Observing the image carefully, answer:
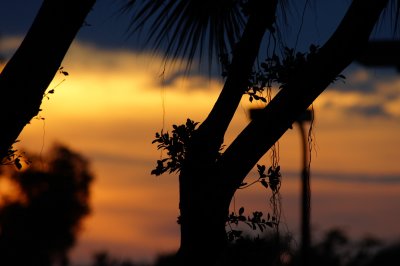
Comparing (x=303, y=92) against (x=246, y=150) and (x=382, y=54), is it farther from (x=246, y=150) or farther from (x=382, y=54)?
(x=382, y=54)

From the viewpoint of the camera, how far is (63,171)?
3544 cm

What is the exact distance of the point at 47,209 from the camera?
3559 cm

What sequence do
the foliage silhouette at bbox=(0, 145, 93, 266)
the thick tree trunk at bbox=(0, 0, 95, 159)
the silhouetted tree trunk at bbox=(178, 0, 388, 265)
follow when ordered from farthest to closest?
1. the foliage silhouette at bbox=(0, 145, 93, 266)
2. the silhouetted tree trunk at bbox=(178, 0, 388, 265)
3. the thick tree trunk at bbox=(0, 0, 95, 159)

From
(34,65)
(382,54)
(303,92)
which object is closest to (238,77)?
(303,92)

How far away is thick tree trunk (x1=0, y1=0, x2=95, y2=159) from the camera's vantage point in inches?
215

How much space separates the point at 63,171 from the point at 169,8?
94.4ft

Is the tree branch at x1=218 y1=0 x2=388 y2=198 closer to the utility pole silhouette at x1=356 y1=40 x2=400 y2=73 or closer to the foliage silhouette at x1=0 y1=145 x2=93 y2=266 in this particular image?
the utility pole silhouette at x1=356 y1=40 x2=400 y2=73

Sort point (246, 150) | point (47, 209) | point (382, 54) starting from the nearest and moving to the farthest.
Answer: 1. point (246, 150)
2. point (382, 54)
3. point (47, 209)

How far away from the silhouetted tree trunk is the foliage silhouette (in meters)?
28.1

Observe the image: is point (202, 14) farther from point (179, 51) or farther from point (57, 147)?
point (57, 147)

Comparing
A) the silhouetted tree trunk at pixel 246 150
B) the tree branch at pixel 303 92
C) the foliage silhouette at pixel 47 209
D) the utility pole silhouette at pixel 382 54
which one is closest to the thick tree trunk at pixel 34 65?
the silhouetted tree trunk at pixel 246 150

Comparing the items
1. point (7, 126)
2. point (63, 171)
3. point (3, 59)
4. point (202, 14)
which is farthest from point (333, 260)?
point (7, 126)

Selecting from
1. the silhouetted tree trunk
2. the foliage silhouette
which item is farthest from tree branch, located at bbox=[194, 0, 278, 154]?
the foliage silhouette

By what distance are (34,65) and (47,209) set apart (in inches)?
1217
